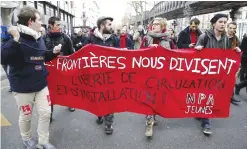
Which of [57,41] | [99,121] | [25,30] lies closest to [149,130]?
[99,121]

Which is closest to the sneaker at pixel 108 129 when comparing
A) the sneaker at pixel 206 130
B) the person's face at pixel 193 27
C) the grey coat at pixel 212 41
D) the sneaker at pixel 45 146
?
the sneaker at pixel 45 146

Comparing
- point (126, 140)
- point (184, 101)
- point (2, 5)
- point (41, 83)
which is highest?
point (2, 5)

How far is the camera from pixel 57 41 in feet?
13.6

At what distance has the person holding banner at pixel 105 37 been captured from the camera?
386 centimetres

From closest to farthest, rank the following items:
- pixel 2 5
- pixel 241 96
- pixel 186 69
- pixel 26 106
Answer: pixel 26 106 < pixel 186 69 < pixel 241 96 < pixel 2 5

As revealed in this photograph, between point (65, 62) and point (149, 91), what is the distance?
1.32 meters

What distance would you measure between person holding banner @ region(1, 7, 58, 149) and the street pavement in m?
0.49

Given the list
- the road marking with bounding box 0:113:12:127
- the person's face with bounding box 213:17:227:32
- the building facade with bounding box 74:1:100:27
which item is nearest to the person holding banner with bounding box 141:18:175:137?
the person's face with bounding box 213:17:227:32

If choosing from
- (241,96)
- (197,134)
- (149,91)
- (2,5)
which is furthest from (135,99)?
(2,5)

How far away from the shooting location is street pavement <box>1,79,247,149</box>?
11.2 feet

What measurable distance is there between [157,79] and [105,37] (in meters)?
1.09

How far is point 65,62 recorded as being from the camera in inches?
145

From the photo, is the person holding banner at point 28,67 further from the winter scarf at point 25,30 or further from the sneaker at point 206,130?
the sneaker at point 206,130

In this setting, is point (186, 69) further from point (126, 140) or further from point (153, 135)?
point (126, 140)
